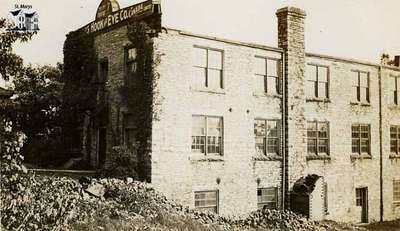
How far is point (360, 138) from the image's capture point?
22766 mm

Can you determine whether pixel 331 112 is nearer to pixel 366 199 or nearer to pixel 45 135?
pixel 366 199

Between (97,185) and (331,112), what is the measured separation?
12168mm

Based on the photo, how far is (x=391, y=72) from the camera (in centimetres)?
2430

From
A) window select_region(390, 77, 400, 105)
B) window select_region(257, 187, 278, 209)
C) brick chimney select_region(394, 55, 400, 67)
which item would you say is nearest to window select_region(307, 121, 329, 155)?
window select_region(257, 187, 278, 209)

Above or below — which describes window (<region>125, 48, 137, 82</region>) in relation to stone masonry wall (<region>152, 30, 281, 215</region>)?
above

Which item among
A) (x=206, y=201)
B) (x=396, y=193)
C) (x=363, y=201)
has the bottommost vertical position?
(x=363, y=201)

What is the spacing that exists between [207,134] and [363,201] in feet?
33.4

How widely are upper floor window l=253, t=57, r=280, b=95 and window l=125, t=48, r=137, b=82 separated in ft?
16.8

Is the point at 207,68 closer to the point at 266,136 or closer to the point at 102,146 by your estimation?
the point at 266,136

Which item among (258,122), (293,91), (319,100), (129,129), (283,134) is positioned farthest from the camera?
(319,100)

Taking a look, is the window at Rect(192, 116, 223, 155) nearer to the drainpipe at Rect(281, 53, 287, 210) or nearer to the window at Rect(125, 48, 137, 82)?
the window at Rect(125, 48, 137, 82)

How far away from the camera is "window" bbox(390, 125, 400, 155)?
79.8ft

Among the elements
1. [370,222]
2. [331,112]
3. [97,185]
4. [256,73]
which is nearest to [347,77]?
[331,112]

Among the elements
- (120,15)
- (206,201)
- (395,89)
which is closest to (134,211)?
(206,201)
